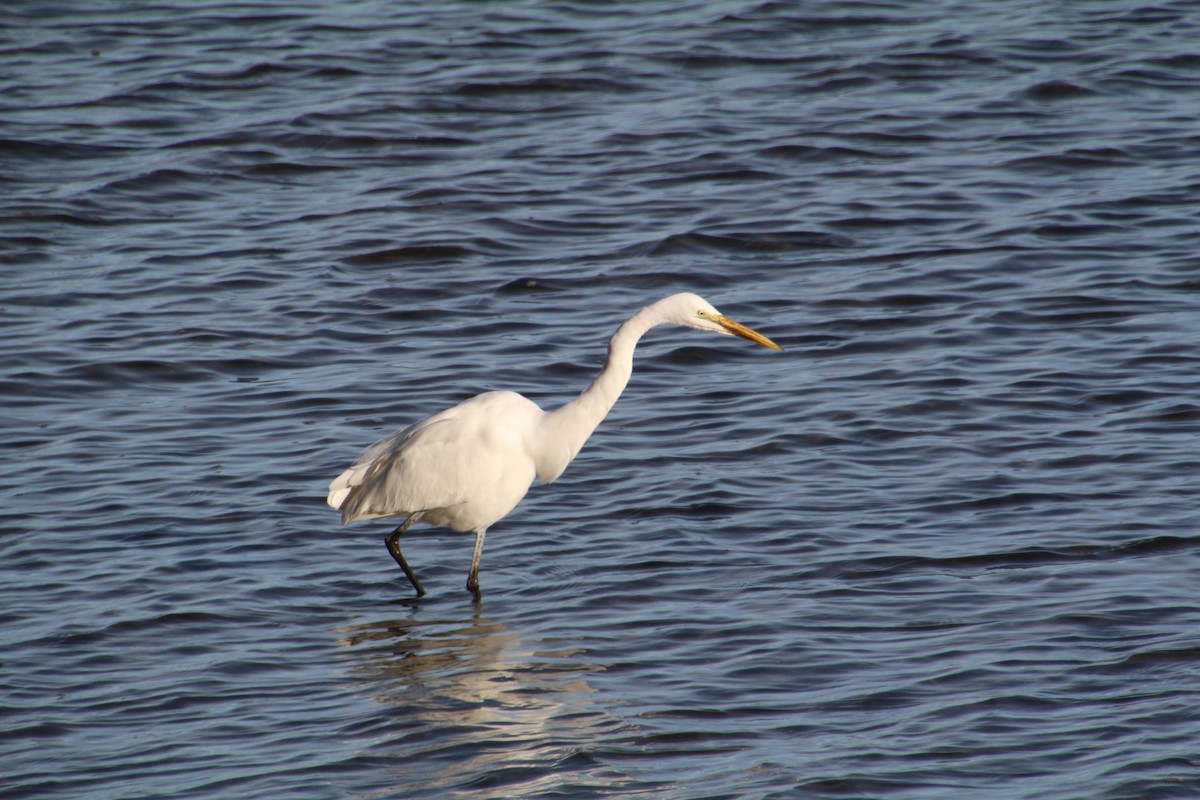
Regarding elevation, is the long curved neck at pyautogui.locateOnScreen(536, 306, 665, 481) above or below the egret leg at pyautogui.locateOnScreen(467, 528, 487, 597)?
above

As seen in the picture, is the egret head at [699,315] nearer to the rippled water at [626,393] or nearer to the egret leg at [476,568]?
the rippled water at [626,393]

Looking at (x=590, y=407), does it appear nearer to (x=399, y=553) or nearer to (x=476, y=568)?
(x=476, y=568)

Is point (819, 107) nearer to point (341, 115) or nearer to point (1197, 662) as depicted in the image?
point (341, 115)

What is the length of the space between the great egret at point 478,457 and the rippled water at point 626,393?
33 cm

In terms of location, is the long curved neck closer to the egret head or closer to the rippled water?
the egret head

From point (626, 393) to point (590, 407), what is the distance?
2.15 metres

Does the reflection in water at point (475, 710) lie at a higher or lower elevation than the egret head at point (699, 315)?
lower

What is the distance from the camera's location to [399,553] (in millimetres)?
6773

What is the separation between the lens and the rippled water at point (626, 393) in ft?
17.0

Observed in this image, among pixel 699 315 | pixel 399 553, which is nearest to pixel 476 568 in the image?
pixel 399 553

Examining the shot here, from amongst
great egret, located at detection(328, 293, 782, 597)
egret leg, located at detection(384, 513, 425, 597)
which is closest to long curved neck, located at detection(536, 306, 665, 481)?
great egret, located at detection(328, 293, 782, 597)

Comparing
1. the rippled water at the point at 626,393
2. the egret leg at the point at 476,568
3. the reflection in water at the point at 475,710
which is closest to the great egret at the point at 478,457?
the egret leg at the point at 476,568

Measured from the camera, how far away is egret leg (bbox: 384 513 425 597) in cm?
662

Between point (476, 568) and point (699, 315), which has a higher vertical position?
point (699, 315)
